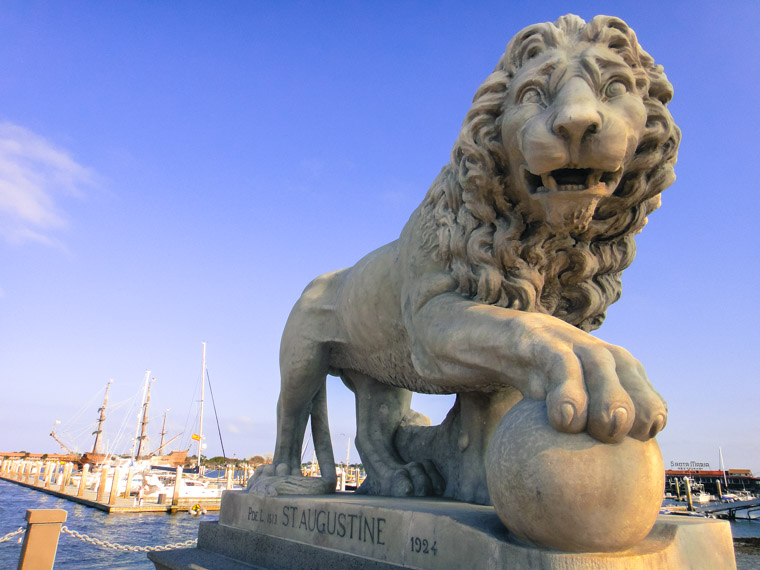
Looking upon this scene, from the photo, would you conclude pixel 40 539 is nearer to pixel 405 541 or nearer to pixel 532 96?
pixel 405 541

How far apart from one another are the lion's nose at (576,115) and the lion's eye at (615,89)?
0.14m

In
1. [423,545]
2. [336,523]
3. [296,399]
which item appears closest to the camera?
[423,545]

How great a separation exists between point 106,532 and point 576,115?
19.5 m

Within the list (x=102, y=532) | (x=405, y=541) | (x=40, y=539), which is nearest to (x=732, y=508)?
(x=102, y=532)

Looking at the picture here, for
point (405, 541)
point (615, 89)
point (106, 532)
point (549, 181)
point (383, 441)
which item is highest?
point (615, 89)

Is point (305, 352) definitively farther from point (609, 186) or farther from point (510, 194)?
point (609, 186)

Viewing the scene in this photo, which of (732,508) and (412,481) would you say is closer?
(412,481)

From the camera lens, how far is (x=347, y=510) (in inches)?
101

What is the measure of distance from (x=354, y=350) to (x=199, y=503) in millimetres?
24879

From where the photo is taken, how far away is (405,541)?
2.19 meters

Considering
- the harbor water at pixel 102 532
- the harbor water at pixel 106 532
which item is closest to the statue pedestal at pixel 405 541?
the harbor water at pixel 102 532

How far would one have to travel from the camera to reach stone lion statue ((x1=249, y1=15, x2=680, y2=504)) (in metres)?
1.82

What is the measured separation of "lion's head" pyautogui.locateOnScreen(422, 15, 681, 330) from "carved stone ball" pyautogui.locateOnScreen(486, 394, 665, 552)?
93 cm

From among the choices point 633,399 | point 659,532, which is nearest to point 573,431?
point 633,399
